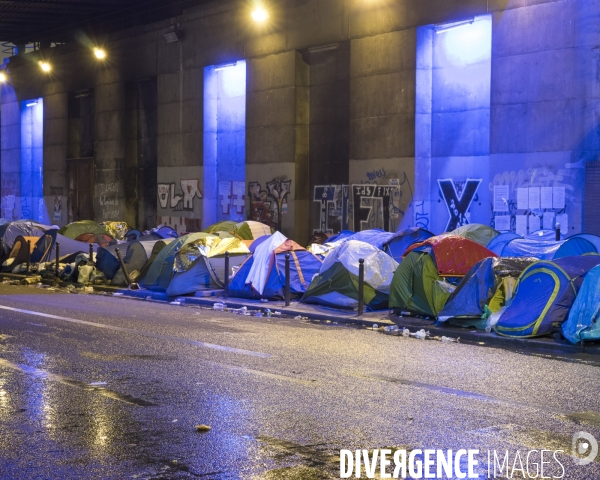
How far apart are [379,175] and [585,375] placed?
Result: 634 inches

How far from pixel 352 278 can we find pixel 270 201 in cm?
1329

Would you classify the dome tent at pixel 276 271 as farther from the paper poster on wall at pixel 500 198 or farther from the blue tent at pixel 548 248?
the paper poster on wall at pixel 500 198

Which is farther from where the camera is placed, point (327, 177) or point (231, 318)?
point (327, 177)

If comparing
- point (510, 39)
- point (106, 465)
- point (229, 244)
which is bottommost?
point (106, 465)

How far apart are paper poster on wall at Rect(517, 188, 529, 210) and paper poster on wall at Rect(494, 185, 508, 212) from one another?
0.40 meters

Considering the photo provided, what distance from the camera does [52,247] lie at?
26703 millimetres

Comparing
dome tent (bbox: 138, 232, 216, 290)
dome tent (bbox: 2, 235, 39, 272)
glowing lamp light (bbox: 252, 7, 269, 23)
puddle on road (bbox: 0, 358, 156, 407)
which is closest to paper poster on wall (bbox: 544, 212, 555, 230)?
dome tent (bbox: 138, 232, 216, 290)

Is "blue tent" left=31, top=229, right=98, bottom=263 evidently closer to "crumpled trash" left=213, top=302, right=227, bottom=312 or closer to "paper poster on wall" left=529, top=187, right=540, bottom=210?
"crumpled trash" left=213, top=302, right=227, bottom=312

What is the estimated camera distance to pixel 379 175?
86.3ft

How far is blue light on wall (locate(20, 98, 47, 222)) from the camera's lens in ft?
146


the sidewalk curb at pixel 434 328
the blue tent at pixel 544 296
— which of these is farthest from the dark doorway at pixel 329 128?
the blue tent at pixel 544 296

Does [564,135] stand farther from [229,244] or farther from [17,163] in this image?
[17,163]

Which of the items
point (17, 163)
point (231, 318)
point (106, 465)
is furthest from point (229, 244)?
point (17, 163)

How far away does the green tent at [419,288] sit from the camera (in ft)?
51.5
